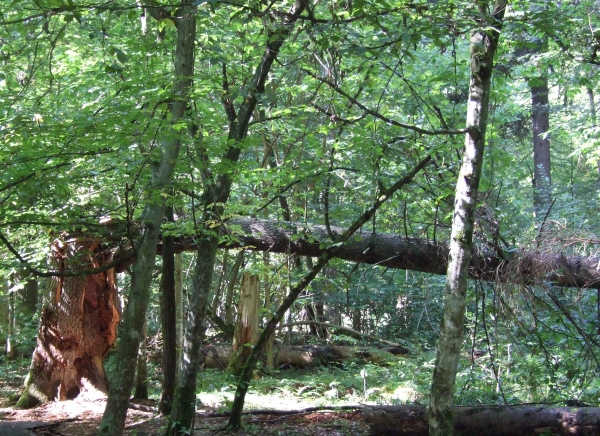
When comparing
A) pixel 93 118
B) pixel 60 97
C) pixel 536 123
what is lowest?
pixel 93 118

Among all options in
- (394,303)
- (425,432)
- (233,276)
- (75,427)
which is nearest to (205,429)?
(75,427)

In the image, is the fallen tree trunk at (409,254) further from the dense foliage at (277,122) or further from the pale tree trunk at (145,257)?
the pale tree trunk at (145,257)

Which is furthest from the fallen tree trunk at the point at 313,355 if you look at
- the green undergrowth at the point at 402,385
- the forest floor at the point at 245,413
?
the forest floor at the point at 245,413

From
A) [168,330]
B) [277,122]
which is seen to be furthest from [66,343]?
[277,122]

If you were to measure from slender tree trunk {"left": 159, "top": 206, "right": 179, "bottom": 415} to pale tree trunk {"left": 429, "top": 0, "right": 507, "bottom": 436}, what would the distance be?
178 inches

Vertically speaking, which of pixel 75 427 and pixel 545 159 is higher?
pixel 545 159

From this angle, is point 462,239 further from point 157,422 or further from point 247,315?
point 247,315

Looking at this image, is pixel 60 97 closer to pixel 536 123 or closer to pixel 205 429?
pixel 205 429

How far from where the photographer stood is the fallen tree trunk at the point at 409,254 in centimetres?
637

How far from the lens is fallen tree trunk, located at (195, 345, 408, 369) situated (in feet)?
43.9

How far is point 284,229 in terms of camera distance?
7641mm

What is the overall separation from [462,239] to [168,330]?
5.01 metres

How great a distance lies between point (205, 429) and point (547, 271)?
455 centimetres

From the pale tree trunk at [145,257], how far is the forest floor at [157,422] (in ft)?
4.78
